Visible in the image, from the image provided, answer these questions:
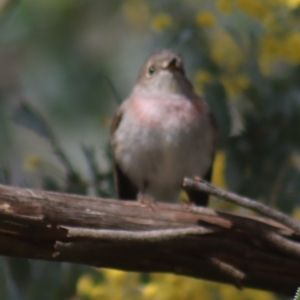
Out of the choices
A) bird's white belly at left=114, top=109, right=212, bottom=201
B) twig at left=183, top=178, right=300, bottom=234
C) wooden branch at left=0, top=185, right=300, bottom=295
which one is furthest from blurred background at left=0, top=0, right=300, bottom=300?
twig at left=183, top=178, right=300, bottom=234

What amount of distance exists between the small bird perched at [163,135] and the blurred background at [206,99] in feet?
0.29

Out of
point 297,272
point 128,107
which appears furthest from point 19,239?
point 128,107

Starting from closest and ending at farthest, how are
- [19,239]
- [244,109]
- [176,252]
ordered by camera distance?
[19,239], [176,252], [244,109]

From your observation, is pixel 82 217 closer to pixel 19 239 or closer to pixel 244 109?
pixel 19 239

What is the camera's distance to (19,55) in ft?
21.6

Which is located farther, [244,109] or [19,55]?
[19,55]

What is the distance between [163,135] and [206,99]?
12.0 inches

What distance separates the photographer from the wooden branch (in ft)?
9.60

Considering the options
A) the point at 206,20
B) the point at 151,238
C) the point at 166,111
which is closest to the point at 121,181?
the point at 166,111

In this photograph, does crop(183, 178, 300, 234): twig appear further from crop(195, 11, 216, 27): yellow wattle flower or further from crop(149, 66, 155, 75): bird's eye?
crop(149, 66, 155, 75): bird's eye

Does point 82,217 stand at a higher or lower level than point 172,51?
lower

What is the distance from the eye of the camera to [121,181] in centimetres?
439

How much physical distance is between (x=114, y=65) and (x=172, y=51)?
56.7 inches

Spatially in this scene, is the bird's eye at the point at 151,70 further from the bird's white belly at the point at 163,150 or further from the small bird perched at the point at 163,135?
the bird's white belly at the point at 163,150
